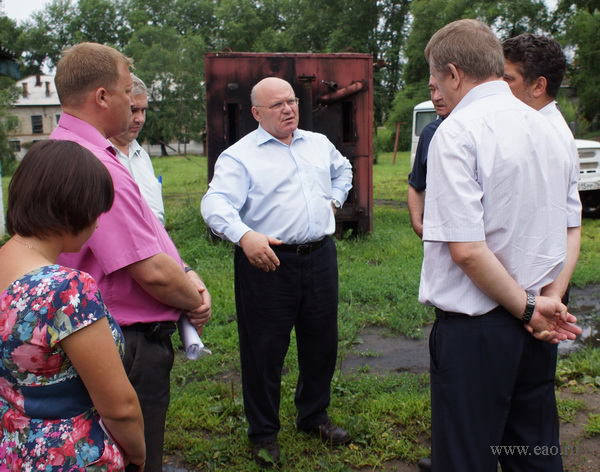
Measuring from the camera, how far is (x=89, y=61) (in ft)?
7.27

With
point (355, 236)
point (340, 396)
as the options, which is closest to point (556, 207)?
point (340, 396)

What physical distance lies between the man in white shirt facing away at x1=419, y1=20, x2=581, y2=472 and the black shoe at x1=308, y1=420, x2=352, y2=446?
53.1 inches

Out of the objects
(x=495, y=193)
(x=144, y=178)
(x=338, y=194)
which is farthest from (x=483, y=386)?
(x=144, y=178)

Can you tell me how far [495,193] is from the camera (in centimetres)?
204

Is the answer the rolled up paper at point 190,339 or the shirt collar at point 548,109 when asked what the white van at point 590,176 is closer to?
the shirt collar at point 548,109

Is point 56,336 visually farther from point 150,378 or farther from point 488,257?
point 488,257

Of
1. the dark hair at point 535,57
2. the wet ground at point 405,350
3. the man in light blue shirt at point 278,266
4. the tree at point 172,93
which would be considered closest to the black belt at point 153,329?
the man in light blue shirt at point 278,266

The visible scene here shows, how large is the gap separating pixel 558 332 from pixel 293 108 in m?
2.01

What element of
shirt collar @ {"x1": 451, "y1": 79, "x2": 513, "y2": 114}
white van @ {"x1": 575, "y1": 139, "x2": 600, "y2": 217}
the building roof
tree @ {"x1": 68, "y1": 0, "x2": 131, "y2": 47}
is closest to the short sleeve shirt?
shirt collar @ {"x1": 451, "y1": 79, "x2": 513, "y2": 114}

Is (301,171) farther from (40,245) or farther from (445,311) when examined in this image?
(40,245)

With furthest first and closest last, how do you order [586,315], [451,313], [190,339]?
[586,315] < [190,339] < [451,313]

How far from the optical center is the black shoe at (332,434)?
137 inches

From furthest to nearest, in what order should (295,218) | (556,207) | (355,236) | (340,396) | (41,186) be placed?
(355,236)
(340,396)
(295,218)
(556,207)
(41,186)

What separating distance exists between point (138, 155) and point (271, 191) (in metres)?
1.09
